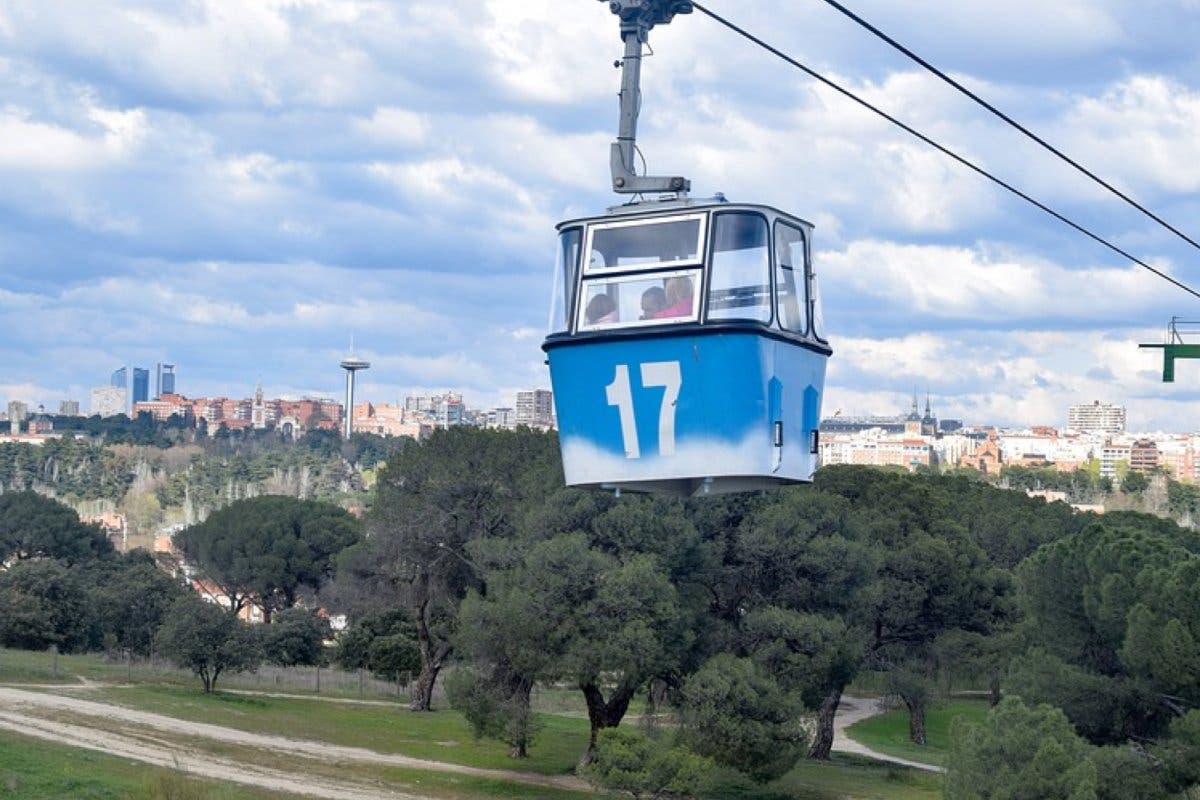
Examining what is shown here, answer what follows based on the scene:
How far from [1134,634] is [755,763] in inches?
397

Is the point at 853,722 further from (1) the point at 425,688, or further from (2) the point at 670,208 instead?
(2) the point at 670,208

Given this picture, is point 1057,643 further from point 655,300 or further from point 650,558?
point 655,300

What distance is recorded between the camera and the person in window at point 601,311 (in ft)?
42.5

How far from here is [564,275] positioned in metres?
13.3

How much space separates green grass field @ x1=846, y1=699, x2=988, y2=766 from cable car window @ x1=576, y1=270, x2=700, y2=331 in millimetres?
43888

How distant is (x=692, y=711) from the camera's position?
38.4 m

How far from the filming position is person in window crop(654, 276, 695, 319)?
12.6 metres

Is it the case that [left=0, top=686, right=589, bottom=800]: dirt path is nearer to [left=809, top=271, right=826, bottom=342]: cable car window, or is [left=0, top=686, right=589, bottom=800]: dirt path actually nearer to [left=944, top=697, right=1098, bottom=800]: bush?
[left=944, top=697, right=1098, bottom=800]: bush

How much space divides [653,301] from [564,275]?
930mm

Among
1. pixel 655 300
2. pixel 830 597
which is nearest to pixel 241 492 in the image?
pixel 830 597

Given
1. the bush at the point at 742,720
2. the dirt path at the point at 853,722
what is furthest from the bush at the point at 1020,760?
the dirt path at the point at 853,722

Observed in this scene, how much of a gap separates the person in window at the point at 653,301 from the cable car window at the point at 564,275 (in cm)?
67

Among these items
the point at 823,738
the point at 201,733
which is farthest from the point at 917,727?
the point at 201,733

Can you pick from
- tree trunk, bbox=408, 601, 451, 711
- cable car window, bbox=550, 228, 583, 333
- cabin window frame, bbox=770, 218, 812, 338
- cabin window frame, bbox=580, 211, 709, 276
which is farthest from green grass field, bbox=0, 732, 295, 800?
tree trunk, bbox=408, 601, 451, 711
